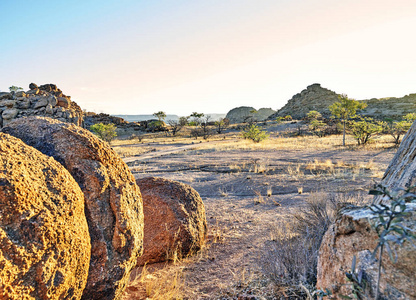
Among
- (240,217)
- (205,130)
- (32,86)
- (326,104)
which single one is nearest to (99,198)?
(240,217)

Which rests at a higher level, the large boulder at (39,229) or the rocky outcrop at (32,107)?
the rocky outcrop at (32,107)

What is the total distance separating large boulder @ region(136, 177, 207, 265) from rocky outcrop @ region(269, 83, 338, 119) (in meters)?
76.2

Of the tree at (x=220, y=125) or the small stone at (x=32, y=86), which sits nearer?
the small stone at (x=32, y=86)

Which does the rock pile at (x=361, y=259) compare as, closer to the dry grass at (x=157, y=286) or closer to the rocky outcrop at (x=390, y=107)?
the dry grass at (x=157, y=286)

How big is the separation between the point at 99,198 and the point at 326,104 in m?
84.9

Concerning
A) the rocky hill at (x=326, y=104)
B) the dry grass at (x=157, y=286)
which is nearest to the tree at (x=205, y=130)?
the rocky hill at (x=326, y=104)

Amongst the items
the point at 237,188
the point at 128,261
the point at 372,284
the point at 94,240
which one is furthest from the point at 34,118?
the point at 237,188

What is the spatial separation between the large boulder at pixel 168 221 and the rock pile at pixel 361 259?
2789mm

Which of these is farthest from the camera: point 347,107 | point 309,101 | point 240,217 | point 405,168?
point 309,101

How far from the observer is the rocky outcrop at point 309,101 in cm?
7869

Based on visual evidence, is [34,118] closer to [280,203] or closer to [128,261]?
[128,261]

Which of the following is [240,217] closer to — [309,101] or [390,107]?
[390,107]

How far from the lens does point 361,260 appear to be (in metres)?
1.51

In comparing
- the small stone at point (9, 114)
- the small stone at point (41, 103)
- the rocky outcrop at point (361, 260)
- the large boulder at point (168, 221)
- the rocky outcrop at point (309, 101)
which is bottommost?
the large boulder at point (168, 221)
